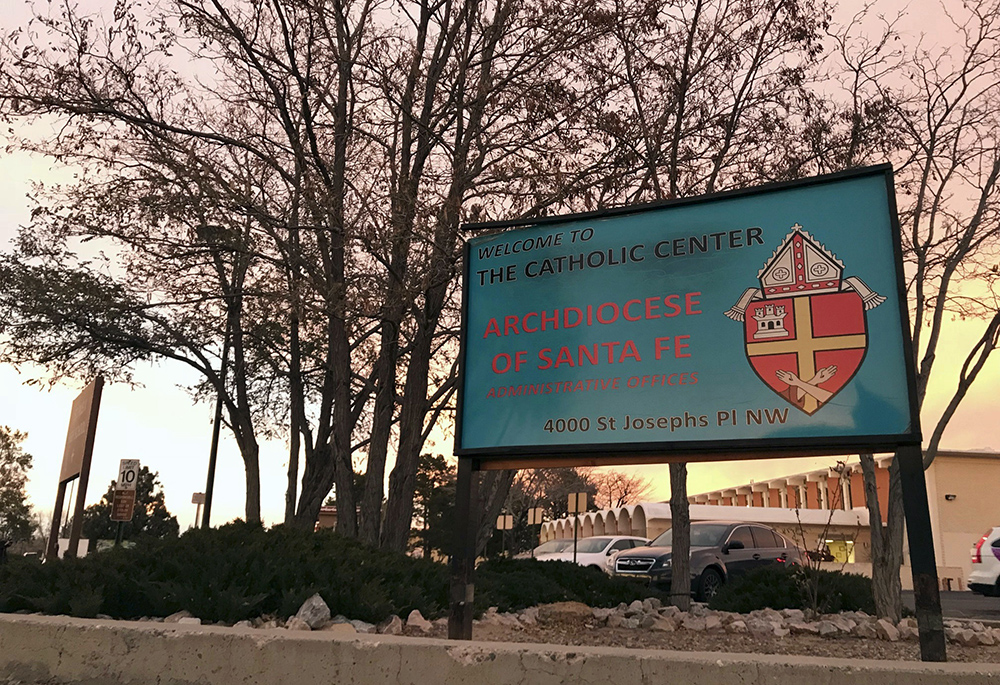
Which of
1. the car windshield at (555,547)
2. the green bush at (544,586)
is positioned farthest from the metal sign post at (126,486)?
the car windshield at (555,547)

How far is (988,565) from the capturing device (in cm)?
1783

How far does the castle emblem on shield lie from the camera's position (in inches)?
220

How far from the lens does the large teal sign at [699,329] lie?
558cm

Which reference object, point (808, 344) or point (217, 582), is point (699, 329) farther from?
point (217, 582)

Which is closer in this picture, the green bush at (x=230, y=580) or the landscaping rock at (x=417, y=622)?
the green bush at (x=230, y=580)

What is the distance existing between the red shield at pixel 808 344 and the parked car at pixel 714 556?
1179 centimetres

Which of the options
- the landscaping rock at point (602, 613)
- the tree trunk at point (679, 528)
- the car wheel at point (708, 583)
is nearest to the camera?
the landscaping rock at point (602, 613)

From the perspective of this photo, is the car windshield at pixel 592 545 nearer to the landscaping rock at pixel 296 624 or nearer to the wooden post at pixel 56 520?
the wooden post at pixel 56 520

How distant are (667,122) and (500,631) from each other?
9.04m

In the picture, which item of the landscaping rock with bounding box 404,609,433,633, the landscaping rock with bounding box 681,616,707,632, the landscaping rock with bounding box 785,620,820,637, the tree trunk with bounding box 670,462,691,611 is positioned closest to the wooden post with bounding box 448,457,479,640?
the landscaping rock with bounding box 404,609,433,633

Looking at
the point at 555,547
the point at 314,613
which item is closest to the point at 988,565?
the point at 555,547

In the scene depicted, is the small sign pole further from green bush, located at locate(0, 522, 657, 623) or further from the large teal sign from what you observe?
the large teal sign

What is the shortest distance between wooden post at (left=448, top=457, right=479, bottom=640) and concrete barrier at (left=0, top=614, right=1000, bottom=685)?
1180 millimetres

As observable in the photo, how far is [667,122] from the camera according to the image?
46.8ft
